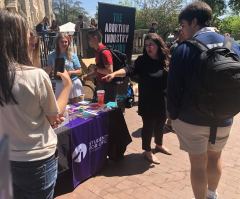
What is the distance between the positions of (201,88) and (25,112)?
1.39m

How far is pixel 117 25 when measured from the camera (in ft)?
21.8

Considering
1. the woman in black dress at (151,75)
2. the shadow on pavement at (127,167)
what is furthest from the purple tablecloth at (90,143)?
the woman in black dress at (151,75)

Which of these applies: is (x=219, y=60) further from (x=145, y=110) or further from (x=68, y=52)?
(x=68, y=52)

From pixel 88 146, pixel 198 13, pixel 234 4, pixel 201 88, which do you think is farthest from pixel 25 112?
pixel 234 4

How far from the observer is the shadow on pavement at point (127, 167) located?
4461 millimetres

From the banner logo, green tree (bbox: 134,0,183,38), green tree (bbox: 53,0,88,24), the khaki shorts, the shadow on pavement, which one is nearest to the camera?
the khaki shorts

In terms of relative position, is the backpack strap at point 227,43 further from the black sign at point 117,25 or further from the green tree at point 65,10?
the green tree at point 65,10

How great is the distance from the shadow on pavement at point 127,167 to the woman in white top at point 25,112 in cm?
222

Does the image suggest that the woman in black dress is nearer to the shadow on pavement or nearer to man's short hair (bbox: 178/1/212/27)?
the shadow on pavement

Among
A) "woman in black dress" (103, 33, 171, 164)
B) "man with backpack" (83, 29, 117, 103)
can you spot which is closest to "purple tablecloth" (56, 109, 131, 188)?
"woman in black dress" (103, 33, 171, 164)

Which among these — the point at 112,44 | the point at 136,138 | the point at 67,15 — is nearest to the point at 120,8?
the point at 112,44

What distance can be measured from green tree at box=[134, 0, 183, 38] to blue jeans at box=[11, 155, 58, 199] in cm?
2978

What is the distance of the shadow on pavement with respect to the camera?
446 cm

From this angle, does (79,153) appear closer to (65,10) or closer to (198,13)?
(198,13)
